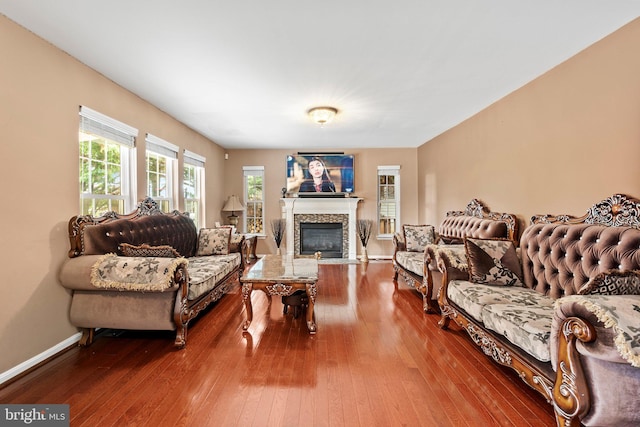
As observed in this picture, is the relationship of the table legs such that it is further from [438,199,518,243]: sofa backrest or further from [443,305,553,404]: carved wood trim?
[438,199,518,243]: sofa backrest

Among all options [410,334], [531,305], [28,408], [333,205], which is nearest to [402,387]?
[410,334]

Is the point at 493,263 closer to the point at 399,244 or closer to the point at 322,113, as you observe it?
the point at 399,244

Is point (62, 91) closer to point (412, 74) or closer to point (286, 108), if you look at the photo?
point (286, 108)

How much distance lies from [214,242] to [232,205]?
2.23 m

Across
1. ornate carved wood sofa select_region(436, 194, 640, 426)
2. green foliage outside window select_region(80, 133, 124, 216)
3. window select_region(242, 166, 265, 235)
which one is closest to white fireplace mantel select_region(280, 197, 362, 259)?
window select_region(242, 166, 265, 235)

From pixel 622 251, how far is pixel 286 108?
363 cm

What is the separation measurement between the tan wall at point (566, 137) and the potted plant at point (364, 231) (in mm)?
2603

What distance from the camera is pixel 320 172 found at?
650 centimetres

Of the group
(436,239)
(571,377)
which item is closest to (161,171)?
(436,239)

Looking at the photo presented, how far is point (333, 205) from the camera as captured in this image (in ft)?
21.3

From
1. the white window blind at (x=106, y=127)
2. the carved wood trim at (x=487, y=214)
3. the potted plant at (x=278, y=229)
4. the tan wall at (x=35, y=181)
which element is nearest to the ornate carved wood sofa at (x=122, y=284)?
the tan wall at (x=35, y=181)

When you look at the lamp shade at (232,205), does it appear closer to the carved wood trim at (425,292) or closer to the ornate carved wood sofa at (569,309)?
the carved wood trim at (425,292)

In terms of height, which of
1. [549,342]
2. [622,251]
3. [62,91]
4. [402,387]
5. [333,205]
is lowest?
[402,387]

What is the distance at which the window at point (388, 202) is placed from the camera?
6.68 metres
